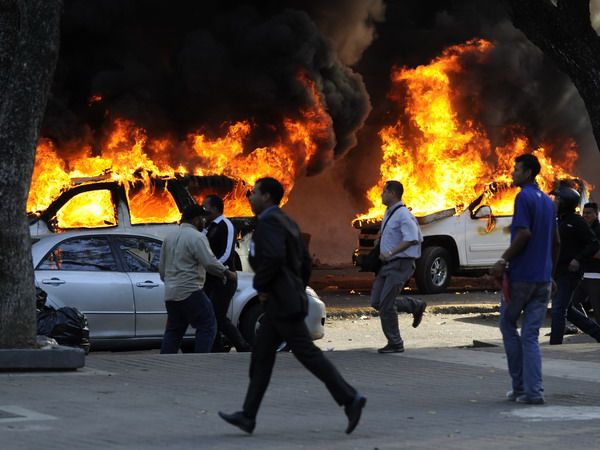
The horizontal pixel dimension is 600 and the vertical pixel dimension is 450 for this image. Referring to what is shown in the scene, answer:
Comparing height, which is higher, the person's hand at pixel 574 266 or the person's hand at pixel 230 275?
the person's hand at pixel 574 266

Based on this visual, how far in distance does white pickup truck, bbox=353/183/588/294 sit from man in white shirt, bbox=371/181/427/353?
8.57 m

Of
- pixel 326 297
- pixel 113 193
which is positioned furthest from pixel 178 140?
pixel 113 193

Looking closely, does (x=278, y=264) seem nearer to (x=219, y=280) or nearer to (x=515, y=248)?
(x=515, y=248)

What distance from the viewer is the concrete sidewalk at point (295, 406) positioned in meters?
7.02

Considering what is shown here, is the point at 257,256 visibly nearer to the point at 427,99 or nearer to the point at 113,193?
the point at 113,193

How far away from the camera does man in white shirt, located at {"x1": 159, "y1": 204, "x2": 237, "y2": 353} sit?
35.6ft

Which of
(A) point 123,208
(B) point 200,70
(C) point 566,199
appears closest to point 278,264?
(C) point 566,199

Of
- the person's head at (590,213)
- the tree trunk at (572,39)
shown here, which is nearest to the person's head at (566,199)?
the person's head at (590,213)

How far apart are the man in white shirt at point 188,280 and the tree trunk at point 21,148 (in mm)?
1378

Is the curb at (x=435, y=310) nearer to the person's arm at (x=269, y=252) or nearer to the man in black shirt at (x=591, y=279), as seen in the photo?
the man in black shirt at (x=591, y=279)

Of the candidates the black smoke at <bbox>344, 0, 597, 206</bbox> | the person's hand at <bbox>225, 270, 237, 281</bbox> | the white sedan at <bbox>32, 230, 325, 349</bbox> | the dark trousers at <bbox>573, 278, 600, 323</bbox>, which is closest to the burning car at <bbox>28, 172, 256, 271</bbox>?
the white sedan at <bbox>32, 230, 325, 349</bbox>

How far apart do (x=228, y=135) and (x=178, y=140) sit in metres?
0.96

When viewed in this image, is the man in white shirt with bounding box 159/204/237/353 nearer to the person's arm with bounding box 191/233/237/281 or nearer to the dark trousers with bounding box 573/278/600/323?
the person's arm with bounding box 191/233/237/281

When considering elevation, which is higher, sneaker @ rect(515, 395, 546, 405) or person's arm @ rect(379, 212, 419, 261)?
person's arm @ rect(379, 212, 419, 261)
